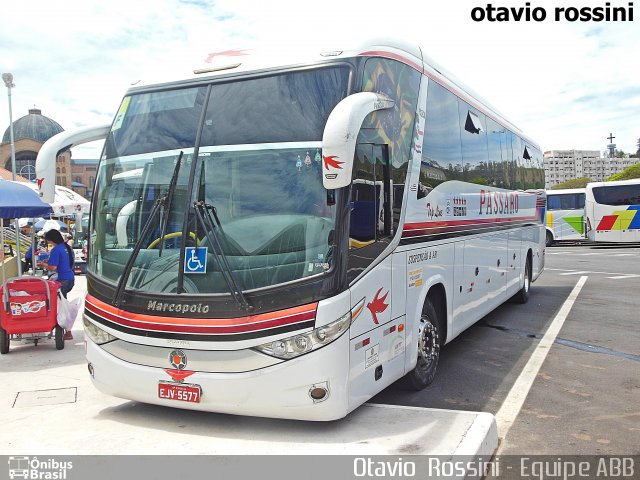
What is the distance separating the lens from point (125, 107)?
220 inches

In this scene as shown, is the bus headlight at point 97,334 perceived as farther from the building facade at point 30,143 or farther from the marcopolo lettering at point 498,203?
the building facade at point 30,143

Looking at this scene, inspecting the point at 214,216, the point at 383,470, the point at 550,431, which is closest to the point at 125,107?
the point at 214,216

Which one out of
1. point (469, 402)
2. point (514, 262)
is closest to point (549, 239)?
point (514, 262)

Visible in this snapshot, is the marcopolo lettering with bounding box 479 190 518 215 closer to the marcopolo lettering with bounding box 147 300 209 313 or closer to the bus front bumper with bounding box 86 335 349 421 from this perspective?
the bus front bumper with bounding box 86 335 349 421

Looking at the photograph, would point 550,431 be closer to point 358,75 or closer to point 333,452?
point 333,452

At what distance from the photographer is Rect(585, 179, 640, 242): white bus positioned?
1232 inches

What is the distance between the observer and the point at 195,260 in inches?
186

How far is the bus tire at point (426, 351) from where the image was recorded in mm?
6125

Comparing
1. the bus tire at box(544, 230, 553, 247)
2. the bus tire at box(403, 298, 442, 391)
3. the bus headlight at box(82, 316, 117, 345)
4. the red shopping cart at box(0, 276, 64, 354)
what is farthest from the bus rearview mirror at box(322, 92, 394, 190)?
the bus tire at box(544, 230, 553, 247)

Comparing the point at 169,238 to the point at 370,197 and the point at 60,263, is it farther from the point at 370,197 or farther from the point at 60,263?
the point at 60,263

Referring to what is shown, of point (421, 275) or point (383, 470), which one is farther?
point (421, 275)

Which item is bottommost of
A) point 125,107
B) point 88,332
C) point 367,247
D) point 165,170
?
point 88,332

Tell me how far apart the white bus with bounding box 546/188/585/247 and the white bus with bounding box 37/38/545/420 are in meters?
31.0

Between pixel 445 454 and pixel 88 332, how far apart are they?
3143 millimetres
